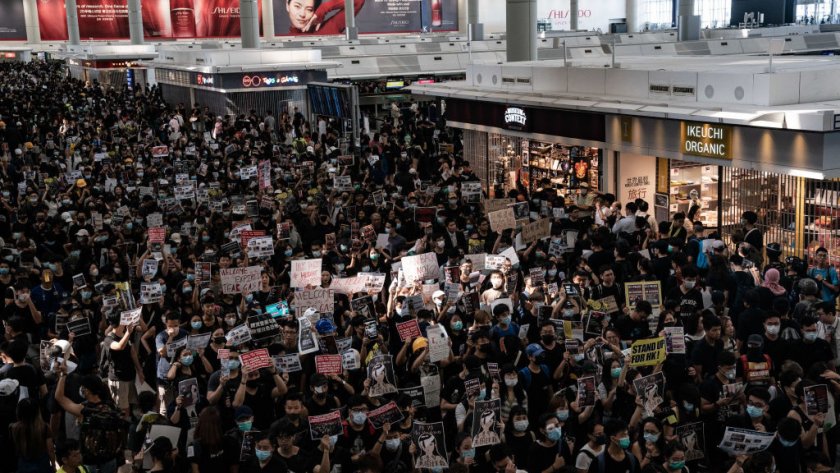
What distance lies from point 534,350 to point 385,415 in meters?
1.76

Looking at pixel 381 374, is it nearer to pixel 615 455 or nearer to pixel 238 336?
pixel 238 336

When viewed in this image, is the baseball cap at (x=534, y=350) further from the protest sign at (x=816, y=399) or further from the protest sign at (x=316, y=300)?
the protest sign at (x=316, y=300)

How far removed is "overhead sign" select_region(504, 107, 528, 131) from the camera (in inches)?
778

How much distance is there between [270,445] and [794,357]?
16.5 ft

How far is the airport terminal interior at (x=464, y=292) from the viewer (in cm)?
786

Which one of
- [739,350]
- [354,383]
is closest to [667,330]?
[739,350]

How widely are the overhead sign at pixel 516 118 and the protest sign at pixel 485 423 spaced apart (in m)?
12.7

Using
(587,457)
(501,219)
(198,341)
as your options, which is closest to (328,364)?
(198,341)

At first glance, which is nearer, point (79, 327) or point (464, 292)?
point (79, 327)

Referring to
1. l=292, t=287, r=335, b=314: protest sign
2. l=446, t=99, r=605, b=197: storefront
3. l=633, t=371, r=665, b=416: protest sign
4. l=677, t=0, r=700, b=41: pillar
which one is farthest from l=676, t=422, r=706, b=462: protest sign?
l=677, t=0, r=700, b=41: pillar

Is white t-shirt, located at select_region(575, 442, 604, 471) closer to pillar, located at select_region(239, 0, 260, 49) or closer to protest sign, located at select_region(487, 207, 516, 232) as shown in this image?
protest sign, located at select_region(487, 207, 516, 232)

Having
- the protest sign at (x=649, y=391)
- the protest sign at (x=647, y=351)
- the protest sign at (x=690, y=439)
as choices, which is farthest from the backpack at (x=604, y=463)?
the protest sign at (x=647, y=351)

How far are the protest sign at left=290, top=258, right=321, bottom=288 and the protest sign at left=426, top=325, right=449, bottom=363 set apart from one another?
2939 mm

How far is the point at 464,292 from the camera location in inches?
431
